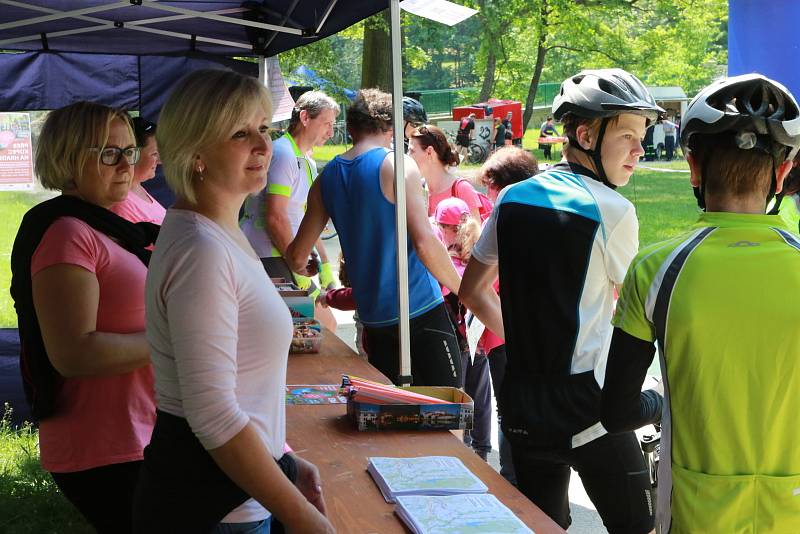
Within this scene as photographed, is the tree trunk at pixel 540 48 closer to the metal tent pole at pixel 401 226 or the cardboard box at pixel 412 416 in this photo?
the metal tent pole at pixel 401 226

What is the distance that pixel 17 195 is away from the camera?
7449 mm

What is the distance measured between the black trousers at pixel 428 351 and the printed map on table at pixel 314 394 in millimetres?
503

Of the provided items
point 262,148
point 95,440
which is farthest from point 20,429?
point 262,148

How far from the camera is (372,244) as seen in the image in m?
3.72

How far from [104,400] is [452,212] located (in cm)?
263

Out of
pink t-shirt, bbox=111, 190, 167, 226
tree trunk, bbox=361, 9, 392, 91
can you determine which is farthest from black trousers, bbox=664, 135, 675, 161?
pink t-shirt, bbox=111, 190, 167, 226

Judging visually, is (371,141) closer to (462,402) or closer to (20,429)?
(462,402)

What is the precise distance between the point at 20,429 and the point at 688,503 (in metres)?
4.75

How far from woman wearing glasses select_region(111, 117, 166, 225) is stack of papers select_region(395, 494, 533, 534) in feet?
4.87

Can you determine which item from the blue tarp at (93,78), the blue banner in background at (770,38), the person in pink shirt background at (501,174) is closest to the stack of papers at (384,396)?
the person in pink shirt background at (501,174)

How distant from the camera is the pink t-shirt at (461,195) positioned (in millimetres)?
5094

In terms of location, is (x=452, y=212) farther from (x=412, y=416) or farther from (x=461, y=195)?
(x=412, y=416)

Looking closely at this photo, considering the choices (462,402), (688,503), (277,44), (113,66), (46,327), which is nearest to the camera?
(688,503)

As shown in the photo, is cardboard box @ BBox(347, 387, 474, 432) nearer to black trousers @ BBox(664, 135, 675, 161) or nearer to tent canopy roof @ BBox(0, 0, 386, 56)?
tent canopy roof @ BBox(0, 0, 386, 56)
